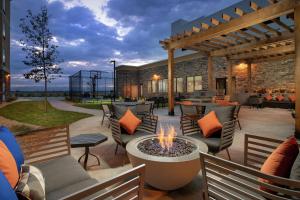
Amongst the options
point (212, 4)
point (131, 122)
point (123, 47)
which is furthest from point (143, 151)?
point (212, 4)

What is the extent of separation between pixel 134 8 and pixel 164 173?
13783mm

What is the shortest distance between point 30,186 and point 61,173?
528 mm

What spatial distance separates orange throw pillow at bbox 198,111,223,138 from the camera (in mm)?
2967

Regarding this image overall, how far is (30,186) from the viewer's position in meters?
1.17

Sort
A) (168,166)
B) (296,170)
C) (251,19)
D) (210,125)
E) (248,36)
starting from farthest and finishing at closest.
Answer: (248,36) → (251,19) → (210,125) → (168,166) → (296,170)

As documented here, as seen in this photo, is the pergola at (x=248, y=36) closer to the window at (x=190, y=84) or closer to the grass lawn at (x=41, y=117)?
the window at (x=190, y=84)

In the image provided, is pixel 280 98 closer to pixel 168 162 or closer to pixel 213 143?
pixel 213 143

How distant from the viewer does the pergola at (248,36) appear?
435 cm

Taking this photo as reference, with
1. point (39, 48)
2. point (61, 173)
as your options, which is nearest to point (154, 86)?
point (39, 48)

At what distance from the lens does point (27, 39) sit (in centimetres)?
821

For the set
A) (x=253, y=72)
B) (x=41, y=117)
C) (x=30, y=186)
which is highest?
(x=253, y=72)

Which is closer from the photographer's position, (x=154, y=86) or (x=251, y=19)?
(x=251, y=19)

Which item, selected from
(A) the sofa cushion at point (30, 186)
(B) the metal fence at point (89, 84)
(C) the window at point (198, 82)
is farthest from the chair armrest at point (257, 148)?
(B) the metal fence at point (89, 84)

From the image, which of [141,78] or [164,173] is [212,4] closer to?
[141,78]
